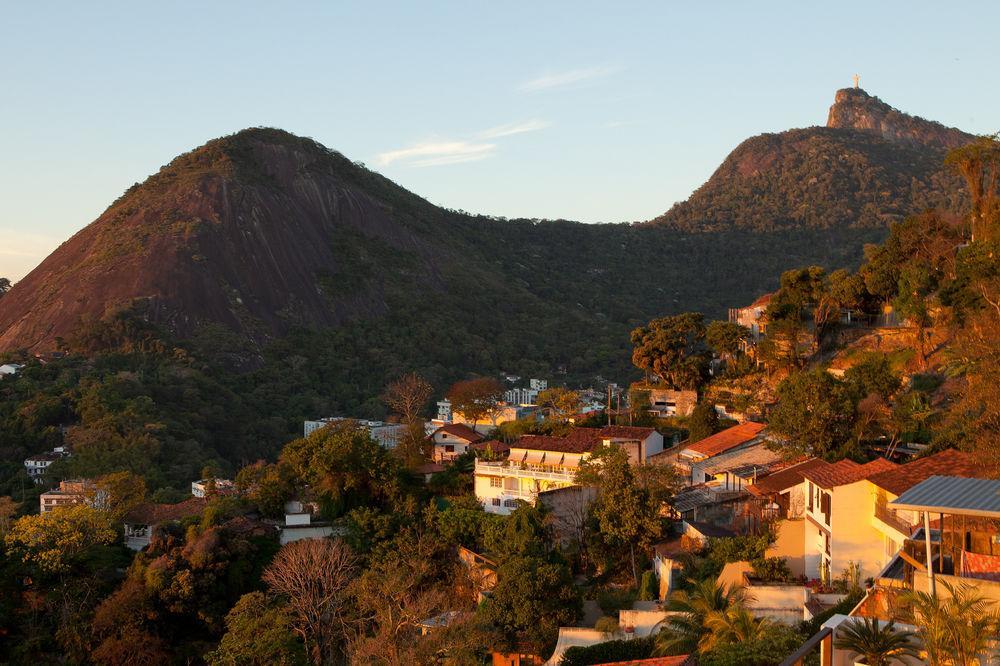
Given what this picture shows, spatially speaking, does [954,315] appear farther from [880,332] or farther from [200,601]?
[200,601]

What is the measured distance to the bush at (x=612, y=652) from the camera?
50.1 ft

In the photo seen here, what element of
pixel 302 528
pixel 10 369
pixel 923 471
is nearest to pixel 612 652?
pixel 923 471

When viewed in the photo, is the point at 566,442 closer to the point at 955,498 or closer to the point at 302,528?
the point at 302,528

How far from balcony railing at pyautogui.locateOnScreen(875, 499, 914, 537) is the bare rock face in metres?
121

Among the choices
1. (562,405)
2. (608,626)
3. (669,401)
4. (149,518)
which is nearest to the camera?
(608,626)

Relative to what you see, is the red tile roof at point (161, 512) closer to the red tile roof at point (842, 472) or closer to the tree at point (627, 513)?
the tree at point (627, 513)

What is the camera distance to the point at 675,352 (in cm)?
3297

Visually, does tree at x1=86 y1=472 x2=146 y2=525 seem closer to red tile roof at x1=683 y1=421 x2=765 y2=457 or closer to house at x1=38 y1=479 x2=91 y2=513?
house at x1=38 y1=479 x2=91 y2=513

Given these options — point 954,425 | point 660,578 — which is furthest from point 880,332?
point 660,578

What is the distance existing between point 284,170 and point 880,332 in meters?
78.2

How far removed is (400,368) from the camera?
70625 millimetres

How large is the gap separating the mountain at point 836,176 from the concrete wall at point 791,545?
7443cm

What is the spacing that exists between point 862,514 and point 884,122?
12815 centimetres

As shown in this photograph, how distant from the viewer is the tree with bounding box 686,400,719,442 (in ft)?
94.1
